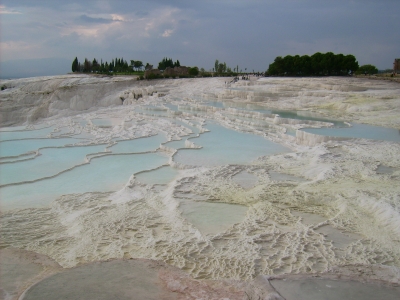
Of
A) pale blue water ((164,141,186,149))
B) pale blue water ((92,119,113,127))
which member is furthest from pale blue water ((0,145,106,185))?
pale blue water ((92,119,113,127))

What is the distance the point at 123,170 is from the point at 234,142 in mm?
2960

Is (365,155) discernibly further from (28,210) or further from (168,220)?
(28,210)

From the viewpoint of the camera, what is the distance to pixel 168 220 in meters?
3.72

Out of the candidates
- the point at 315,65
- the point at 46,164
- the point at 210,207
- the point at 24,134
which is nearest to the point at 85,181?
the point at 46,164

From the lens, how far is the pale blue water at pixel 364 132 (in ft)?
25.2

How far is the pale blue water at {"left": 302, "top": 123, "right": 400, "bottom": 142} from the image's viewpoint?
7.68 metres

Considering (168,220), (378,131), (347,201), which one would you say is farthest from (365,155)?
(168,220)

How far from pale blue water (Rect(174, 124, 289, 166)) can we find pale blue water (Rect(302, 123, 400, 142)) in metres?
1.46

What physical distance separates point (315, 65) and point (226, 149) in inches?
840

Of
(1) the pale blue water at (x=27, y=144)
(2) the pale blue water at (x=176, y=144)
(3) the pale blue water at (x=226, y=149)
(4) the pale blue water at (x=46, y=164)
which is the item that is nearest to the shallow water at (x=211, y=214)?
(3) the pale blue water at (x=226, y=149)

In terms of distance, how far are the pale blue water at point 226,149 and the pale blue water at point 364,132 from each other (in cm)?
146

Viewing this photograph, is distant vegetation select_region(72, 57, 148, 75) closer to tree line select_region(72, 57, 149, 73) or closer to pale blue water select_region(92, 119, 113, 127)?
tree line select_region(72, 57, 149, 73)

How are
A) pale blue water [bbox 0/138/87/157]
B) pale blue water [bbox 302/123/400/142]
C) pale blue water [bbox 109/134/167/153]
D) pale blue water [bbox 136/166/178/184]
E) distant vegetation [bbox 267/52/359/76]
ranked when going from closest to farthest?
pale blue water [bbox 136/166/178/184] → pale blue water [bbox 0/138/87/157] → pale blue water [bbox 109/134/167/153] → pale blue water [bbox 302/123/400/142] → distant vegetation [bbox 267/52/359/76]

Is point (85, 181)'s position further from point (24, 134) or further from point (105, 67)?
point (105, 67)
